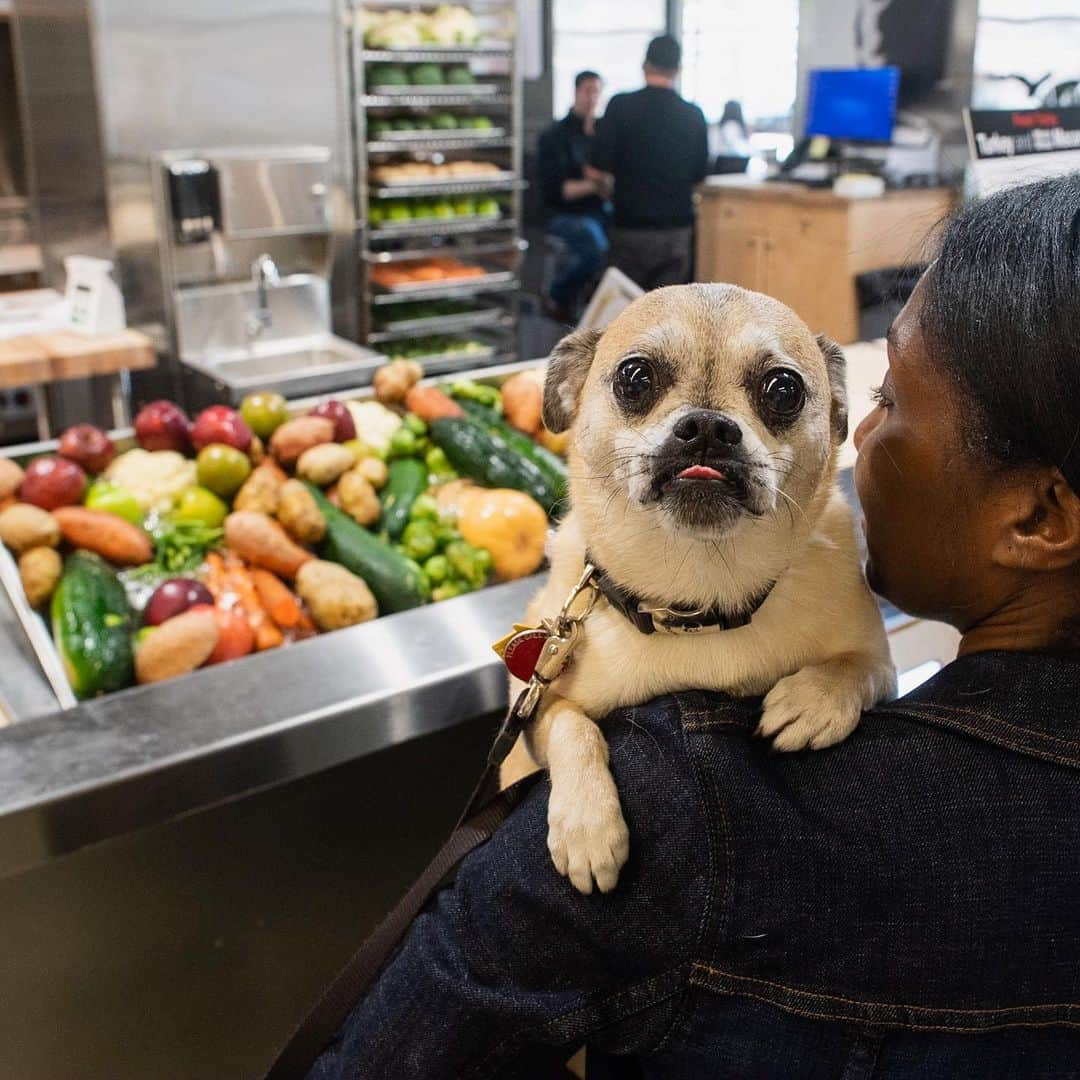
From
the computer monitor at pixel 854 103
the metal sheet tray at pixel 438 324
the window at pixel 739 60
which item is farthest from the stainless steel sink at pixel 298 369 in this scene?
the window at pixel 739 60

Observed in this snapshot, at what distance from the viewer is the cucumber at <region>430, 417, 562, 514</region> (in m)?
2.40

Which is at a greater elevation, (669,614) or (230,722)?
(669,614)

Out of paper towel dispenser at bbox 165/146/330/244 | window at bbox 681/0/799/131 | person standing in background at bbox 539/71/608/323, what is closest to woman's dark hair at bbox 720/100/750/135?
window at bbox 681/0/799/131

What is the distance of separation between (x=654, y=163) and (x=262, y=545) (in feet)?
15.4

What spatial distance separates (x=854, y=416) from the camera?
7.68ft

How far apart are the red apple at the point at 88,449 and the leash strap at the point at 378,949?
161 centimetres

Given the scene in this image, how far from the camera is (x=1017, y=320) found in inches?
31.7

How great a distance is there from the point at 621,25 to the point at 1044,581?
9361 mm

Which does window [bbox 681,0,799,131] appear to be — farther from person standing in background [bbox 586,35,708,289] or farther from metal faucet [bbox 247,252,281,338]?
metal faucet [bbox 247,252,281,338]

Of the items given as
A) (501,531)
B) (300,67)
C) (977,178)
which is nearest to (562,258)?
(300,67)

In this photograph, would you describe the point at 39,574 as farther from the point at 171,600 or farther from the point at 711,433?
the point at 711,433

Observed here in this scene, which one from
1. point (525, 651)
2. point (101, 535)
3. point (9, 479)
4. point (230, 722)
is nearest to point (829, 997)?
point (525, 651)

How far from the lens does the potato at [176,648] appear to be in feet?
5.81

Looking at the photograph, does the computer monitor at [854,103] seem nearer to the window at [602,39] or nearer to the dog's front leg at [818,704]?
the window at [602,39]
